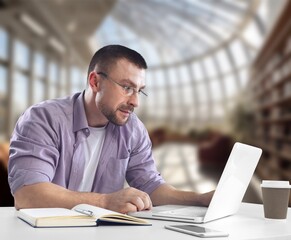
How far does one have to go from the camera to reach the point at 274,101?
484 cm

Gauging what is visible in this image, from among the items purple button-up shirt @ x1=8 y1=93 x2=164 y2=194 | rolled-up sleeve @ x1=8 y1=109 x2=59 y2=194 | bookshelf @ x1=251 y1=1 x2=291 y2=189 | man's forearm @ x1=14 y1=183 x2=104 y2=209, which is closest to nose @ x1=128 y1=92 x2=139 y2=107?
purple button-up shirt @ x1=8 y1=93 x2=164 y2=194

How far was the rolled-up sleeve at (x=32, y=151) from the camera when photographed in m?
1.28

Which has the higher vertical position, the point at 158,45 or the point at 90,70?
the point at 158,45

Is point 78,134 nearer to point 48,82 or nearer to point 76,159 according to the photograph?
point 76,159

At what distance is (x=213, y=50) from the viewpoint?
189 inches

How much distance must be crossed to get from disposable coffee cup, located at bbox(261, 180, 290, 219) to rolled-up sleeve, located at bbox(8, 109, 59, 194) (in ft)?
1.93

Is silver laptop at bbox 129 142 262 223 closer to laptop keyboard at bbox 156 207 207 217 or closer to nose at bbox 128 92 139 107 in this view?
laptop keyboard at bbox 156 207 207 217

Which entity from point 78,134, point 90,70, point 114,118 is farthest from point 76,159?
point 90,70

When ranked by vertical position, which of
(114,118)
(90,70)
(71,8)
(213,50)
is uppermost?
(71,8)

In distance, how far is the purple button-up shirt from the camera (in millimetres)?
1316

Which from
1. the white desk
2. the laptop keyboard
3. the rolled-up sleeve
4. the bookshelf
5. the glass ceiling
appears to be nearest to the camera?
the white desk

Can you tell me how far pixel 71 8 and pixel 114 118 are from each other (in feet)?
11.1

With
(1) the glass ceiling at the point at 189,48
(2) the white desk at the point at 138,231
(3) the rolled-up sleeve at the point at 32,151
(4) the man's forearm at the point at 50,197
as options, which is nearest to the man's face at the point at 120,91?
(3) the rolled-up sleeve at the point at 32,151

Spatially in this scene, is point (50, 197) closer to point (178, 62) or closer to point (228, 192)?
point (228, 192)
